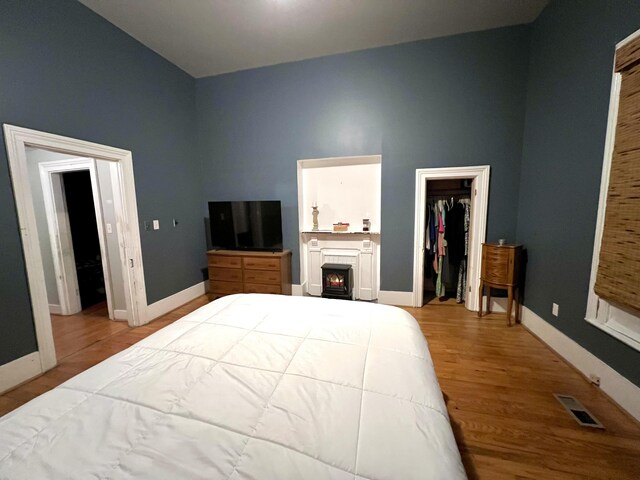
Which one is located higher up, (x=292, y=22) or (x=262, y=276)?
(x=292, y=22)

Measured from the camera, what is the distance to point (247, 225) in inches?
141

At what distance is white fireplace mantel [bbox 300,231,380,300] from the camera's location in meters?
3.57

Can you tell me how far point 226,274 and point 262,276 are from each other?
0.55m

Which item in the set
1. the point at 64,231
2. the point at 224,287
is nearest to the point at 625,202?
the point at 224,287

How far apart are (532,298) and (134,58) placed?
521cm

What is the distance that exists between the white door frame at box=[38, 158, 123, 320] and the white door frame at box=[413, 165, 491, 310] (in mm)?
3904

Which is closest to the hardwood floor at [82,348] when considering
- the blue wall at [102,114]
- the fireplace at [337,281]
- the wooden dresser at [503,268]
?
the blue wall at [102,114]

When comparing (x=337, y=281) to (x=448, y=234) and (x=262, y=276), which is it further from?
(x=448, y=234)

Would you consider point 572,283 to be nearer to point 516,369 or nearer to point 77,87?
point 516,369

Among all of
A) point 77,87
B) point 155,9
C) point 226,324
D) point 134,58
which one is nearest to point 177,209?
point 77,87

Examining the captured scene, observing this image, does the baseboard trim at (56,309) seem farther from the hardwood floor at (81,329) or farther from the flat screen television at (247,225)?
the flat screen television at (247,225)

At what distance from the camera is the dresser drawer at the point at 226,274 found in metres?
3.53

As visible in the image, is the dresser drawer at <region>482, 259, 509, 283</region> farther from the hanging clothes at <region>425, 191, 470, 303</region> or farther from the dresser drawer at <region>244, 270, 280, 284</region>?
the dresser drawer at <region>244, 270, 280, 284</region>

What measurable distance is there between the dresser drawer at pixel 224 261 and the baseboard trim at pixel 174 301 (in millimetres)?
551
